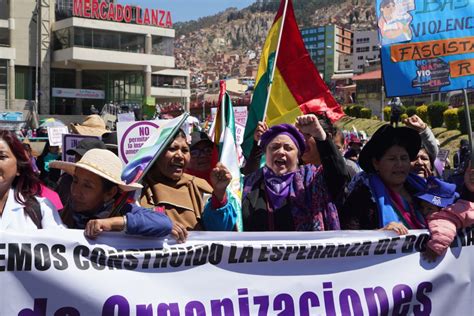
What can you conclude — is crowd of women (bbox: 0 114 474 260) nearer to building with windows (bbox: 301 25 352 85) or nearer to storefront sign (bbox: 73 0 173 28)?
storefront sign (bbox: 73 0 173 28)

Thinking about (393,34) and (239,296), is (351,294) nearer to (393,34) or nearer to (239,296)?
(239,296)

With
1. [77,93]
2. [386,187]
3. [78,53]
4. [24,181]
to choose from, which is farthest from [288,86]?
[77,93]

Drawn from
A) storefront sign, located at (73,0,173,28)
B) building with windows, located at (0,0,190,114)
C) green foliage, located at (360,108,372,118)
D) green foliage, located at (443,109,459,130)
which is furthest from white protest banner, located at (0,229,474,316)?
storefront sign, located at (73,0,173,28)

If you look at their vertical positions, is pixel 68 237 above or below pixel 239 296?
above

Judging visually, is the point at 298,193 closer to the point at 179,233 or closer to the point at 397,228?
the point at 397,228

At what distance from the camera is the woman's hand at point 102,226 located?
298cm

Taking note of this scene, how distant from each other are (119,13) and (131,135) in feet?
179

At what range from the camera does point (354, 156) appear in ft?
26.1

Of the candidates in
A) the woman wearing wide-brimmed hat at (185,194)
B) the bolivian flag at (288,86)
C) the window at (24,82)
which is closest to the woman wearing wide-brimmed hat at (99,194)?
the woman wearing wide-brimmed hat at (185,194)

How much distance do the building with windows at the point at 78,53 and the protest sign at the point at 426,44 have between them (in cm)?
5009

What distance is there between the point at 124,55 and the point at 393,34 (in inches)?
2138

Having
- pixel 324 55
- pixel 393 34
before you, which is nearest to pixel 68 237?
pixel 393 34

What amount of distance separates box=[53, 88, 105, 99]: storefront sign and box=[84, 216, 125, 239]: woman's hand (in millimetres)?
55728

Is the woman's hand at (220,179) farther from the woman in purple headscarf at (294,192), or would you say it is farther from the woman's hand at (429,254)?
the woman's hand at (429,254)
